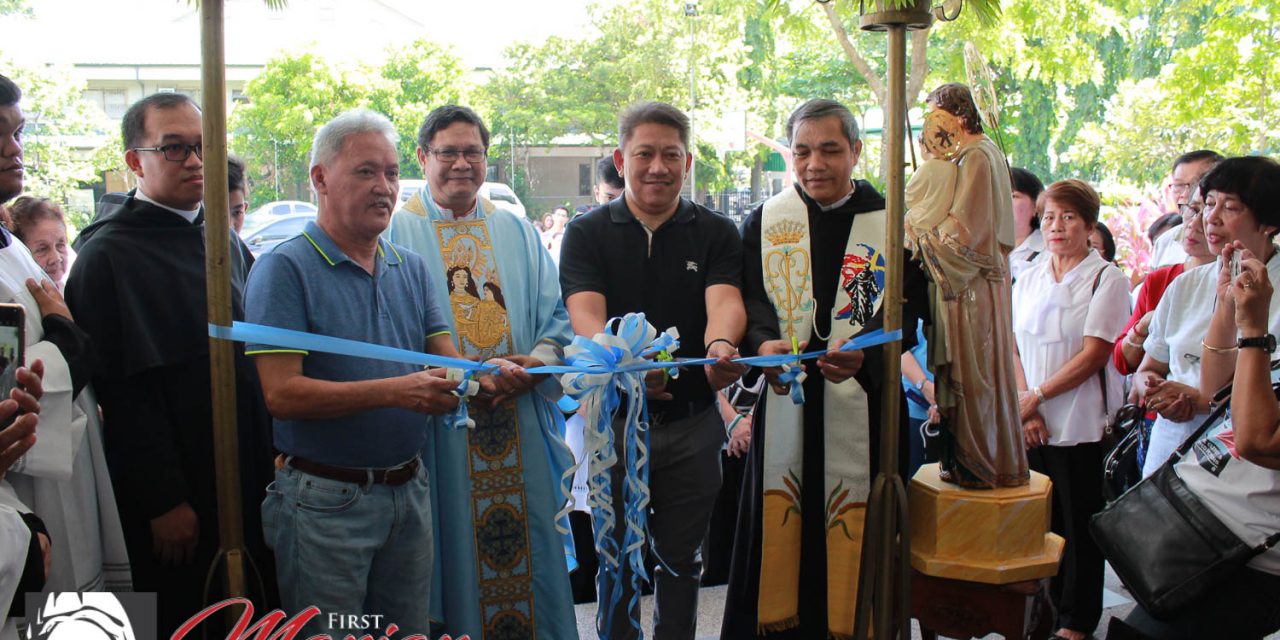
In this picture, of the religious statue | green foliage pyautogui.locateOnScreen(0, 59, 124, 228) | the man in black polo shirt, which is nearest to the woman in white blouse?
the religious statue

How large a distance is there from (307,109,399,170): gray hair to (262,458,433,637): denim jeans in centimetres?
77

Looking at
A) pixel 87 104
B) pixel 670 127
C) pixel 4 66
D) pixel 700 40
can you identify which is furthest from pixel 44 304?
pixel 700 40

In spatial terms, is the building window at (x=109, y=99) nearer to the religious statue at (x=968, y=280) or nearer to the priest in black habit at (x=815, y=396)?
the priest in black habit at (x=815, y=396)

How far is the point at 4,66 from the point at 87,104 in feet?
4.47

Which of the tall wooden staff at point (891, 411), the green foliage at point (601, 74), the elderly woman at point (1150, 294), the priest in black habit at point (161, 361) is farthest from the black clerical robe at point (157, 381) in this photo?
the green foliage at point (601, 74)

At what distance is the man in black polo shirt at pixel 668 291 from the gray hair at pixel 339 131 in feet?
2.38

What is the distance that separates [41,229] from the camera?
12.6 ft

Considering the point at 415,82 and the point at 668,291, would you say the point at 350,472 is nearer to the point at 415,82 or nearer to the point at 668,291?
the point at 668,291

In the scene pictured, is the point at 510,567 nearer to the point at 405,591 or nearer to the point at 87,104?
the point at 405,591

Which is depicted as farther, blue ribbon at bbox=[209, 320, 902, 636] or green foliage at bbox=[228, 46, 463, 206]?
green foliage at bbox=[228, 46, 463, 206]

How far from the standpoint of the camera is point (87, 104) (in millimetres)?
13070

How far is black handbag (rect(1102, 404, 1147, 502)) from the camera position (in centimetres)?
316

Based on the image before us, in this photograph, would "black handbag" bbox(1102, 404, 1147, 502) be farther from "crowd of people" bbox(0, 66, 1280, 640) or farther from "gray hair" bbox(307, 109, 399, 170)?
"gray hair" bbox(307, 109, 399, 170)

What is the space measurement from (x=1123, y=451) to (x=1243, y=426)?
97 cm
